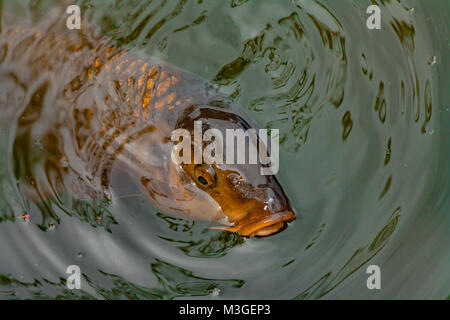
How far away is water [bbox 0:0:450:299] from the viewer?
2859 millimetres

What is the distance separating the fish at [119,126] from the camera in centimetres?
245

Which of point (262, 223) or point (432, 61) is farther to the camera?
point (432, 61)

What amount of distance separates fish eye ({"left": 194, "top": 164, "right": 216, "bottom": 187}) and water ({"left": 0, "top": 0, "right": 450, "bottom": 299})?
467mm

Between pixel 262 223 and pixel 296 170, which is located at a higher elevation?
pixel 296 170

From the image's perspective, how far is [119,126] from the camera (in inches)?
108

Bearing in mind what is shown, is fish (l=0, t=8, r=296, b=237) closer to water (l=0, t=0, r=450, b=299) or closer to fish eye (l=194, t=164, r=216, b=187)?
fish eye (l=194, t=164, r=216, b=187)

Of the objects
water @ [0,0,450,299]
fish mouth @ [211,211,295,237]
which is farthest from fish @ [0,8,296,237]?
water @ [0,0,450,299]

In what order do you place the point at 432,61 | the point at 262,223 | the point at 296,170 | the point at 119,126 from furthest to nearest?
the point at 432,61, the point at 296,170, the point at 119,126, the point at 262,223

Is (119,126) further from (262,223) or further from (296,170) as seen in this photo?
(296,170)

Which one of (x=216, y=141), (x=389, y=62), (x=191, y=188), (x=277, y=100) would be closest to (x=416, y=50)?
(x=389, y=62)

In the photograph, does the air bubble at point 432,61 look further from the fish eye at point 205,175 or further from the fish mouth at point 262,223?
the fish eye at point 205,175

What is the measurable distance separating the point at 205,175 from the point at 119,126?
70 centimetres

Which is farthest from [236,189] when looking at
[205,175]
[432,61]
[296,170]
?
[432,61]

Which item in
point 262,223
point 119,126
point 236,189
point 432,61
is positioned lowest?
point 262,223
